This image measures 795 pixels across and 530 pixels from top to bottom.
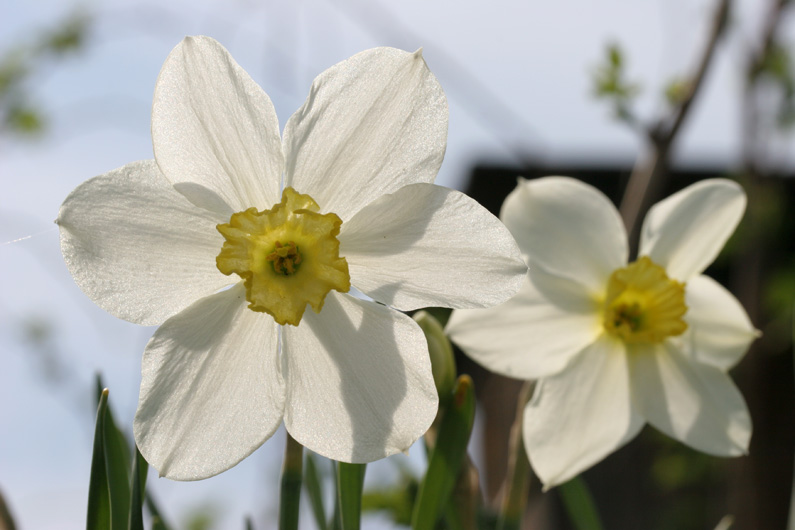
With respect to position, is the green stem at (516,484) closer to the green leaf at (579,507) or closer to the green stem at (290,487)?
the green leaf at (579,507)

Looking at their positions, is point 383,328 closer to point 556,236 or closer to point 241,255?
point 241,255

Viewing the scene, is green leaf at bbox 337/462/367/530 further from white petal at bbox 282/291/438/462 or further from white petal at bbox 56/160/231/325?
white petal at bbox 56/160/231/325

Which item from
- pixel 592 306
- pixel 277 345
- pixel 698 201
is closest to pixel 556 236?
pixel 592 306

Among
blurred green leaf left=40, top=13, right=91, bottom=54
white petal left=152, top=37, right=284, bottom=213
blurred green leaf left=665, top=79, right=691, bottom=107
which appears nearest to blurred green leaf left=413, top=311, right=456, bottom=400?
white petal left=152, top=37, right=284, bottom=213

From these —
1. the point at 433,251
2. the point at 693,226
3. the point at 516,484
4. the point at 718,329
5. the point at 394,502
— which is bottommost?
the point at 394,502

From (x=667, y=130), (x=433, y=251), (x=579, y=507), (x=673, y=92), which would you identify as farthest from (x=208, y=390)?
(x=673, y=92)

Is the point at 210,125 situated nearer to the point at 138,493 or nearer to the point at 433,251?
the point at 433,251
